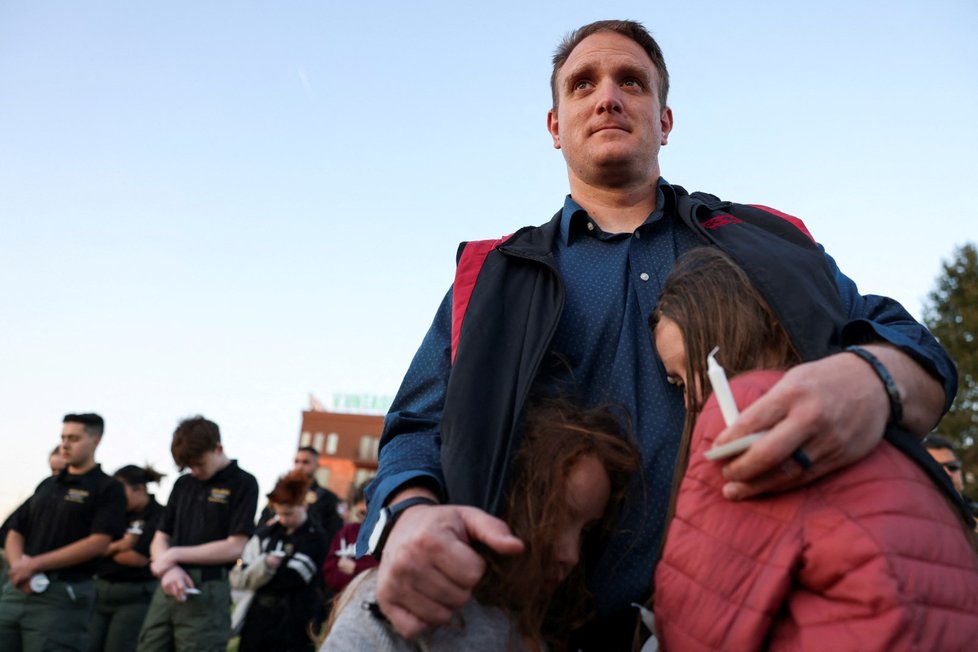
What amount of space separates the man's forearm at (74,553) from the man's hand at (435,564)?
6578 millimetres

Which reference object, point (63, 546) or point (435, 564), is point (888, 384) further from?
point (63, 546)

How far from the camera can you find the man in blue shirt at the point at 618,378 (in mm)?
1263

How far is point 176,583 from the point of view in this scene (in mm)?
5938

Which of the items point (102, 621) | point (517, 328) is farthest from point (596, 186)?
point (102, 621)

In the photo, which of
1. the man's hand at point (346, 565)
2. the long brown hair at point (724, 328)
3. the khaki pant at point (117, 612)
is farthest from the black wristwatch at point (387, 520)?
the khaki pant at point (117, 612)

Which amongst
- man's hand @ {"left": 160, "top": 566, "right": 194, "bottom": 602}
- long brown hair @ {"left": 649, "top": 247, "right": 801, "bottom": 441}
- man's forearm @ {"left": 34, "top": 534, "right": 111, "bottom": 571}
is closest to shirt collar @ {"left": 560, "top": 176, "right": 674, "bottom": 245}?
long brown hair @ {"left": 649, "top": 247, "right": 801, "bottom": 441}

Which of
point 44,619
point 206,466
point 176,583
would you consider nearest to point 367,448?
point 44,619

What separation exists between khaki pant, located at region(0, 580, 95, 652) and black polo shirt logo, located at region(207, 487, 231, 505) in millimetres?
1520

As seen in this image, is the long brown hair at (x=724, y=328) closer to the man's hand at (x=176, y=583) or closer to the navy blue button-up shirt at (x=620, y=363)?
the navy blue button-up shirt at (x=620, y=363)

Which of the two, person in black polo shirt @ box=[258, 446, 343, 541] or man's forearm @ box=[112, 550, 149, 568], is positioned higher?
person in black polo shirt @ box=[258, 446, 343, 541]

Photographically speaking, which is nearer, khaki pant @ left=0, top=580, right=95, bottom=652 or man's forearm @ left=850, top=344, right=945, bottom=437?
man's forearm @ left=850, top=344, right=945, bottom=437

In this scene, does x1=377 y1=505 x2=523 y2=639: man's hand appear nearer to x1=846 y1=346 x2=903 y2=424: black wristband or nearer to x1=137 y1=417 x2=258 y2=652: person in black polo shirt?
x1=846 y1=346 x2=903 y2=424: black wristband

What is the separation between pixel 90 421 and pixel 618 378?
706cm

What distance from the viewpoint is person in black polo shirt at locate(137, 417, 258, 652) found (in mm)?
6105
